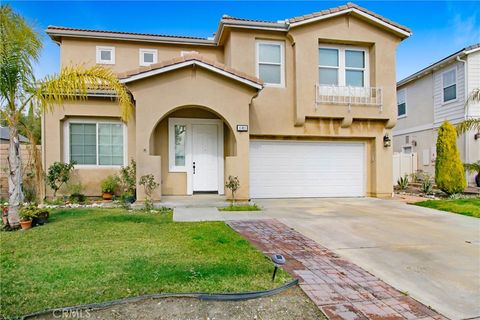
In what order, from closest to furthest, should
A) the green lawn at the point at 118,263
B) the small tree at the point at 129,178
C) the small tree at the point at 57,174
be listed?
the green lawn at the point at 118,263, the small tree at the point at 57,174, the small tree at the point at 129,178

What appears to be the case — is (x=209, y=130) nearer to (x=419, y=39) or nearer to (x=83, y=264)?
(x=83, y=264)

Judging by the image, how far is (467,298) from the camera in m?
3.94

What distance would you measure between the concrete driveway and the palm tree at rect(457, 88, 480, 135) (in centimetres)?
580

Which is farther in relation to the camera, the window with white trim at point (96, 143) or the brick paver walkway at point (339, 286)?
the window with white trim at point (96, 143)

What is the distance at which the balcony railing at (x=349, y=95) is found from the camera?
12711 millimetres

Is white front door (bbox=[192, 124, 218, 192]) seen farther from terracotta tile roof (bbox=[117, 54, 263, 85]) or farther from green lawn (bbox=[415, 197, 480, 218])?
green lawn (bbox=[415, 197, 480, 218])

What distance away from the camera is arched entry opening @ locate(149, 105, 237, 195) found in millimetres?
12148

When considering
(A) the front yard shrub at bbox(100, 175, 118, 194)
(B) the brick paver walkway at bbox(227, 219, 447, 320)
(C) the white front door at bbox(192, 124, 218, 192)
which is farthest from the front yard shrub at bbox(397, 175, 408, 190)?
(A) the front yard shrub at bbox(100, 175, 118, 194)

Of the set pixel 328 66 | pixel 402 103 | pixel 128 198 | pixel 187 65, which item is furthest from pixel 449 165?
pixel 128 198

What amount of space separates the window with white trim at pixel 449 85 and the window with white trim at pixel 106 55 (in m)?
18.0

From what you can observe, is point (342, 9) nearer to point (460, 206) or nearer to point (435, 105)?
point (460, 206)

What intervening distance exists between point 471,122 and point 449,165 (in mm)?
2370

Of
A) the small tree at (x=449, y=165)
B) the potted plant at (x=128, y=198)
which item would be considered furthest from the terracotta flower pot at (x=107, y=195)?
the small tree at (x=449, y=165)

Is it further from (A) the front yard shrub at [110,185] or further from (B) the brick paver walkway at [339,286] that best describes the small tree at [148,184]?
(B) the brick paver walkway at [339,286]
